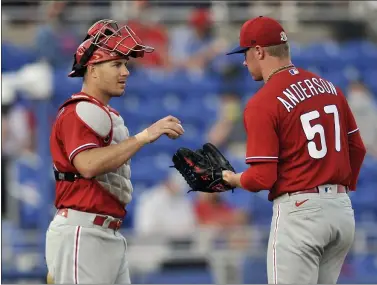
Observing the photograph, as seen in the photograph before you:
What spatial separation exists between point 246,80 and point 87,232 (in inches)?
290

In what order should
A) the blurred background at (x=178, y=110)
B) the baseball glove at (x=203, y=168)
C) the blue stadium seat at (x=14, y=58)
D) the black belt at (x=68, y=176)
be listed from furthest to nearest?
the blue stadium seat at (x=14, y=58) < the blurred background at (x=178, y=110) < the baseball glove at (x=203, y=168) < the black belt at (x=68, y=176)

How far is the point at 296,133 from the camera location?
466cm

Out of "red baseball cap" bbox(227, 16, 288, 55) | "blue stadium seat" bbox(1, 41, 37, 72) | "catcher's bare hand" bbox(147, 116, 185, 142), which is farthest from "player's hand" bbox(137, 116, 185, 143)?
"blue stadium seat" bbox(1, 41, 37, 72)

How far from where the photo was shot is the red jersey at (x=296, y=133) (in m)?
4.61

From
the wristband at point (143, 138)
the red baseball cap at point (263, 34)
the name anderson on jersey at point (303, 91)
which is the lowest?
the wristband at point (143, 138)

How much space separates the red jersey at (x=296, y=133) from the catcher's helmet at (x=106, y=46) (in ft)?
2.23

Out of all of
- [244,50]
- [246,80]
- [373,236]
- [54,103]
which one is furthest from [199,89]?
[244,50]

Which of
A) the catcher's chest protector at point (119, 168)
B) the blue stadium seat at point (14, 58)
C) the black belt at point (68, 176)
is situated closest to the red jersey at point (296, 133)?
the catcher's chest protector at point (119, 168)

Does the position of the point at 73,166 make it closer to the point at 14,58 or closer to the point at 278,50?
the point at 278,50

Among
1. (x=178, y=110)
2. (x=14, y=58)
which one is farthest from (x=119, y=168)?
(x=14, y=58)

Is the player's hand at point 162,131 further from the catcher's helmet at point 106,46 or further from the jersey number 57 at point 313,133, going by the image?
the jersey number 57 at point 313,133

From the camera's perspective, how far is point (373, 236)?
33.2ft

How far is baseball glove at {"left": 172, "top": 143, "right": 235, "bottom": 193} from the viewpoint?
4.89m

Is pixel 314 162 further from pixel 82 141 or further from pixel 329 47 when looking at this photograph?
pixel 329 47
